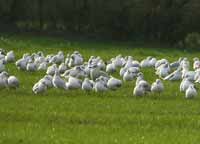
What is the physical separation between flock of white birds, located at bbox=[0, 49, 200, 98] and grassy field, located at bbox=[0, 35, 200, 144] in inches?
11.4

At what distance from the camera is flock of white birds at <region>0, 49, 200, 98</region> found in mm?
24906

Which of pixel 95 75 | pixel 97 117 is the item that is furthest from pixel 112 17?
pixel 97 117

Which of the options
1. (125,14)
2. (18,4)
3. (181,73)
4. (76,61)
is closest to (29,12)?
(18,4)

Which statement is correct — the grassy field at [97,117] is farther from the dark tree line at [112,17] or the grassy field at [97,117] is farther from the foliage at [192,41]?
the dark tree line at [112,17]

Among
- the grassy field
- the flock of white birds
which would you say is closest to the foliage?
the flock of white birds

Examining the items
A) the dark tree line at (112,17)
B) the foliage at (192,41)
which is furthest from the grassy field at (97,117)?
the dark tree line at (112,17)

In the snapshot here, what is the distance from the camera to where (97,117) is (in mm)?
20094

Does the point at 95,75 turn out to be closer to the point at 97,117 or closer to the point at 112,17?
the point at 97,117

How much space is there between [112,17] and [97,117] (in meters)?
47.5

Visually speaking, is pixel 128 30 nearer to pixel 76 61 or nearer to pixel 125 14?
pixel 125 14

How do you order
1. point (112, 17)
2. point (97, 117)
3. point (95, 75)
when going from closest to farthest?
point (97, 117) < point (95, 75) < point (112, 17)

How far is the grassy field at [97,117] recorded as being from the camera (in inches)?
669

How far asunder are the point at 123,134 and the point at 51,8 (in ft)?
169

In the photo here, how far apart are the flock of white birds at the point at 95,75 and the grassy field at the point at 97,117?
290 mm
